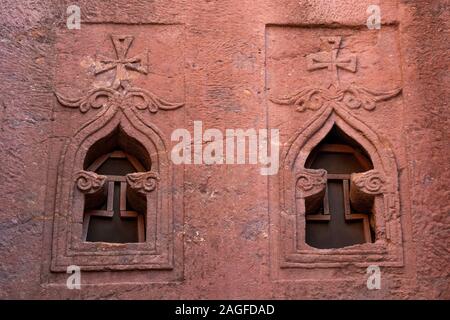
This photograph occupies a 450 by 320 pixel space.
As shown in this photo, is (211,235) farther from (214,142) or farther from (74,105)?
(74,105)

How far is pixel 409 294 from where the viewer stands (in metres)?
6.72

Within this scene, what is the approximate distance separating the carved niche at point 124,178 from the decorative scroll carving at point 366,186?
1.09 metres

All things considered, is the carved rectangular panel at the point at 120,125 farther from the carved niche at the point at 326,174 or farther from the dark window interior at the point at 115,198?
the carved niche at the point at 326,174

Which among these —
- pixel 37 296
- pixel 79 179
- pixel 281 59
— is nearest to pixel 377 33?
pixel 281 59

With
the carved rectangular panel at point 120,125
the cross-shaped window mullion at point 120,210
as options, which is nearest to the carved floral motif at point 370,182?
the carved rectangular panel at point 120,125

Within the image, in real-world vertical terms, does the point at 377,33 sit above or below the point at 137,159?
above

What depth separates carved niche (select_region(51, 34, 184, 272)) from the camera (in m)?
6.77

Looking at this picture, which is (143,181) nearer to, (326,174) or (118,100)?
(118,100)

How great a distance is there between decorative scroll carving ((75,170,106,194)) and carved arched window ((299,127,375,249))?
1.22 metres

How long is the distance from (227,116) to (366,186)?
931 millimetres

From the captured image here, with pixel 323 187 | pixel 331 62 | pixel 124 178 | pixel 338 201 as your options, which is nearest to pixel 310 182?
pixel 323 187

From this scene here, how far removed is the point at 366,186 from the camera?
698 cm
